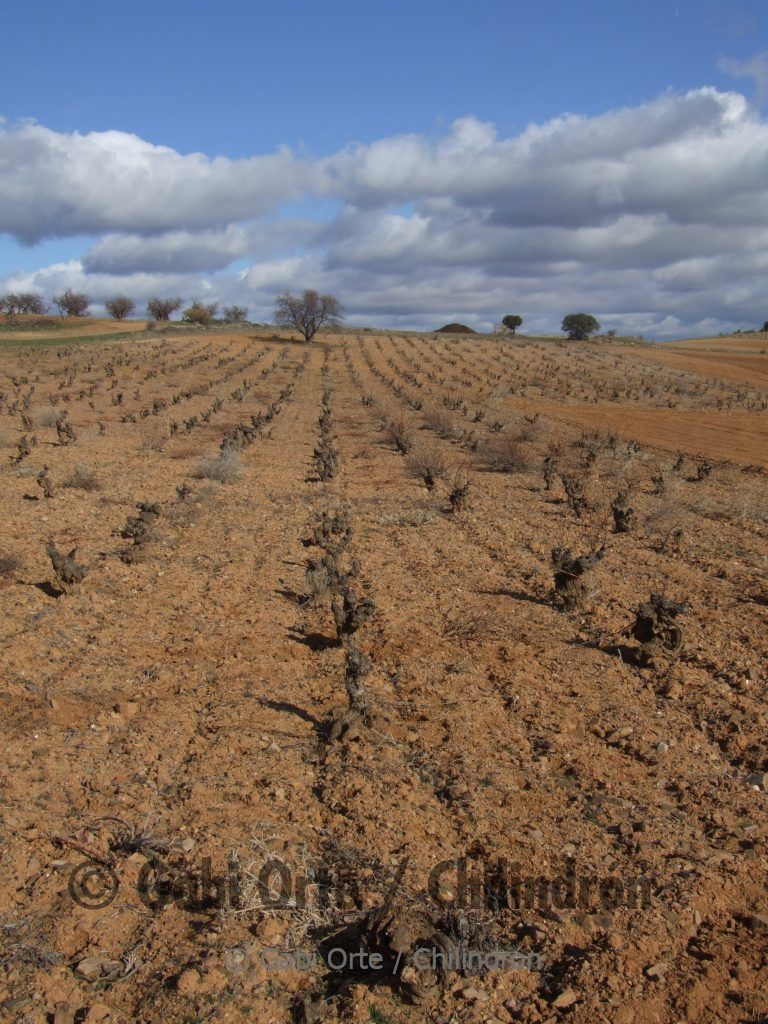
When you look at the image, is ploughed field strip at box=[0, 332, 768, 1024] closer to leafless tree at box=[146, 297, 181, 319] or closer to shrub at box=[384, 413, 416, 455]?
shrub at box=[384, 413, 416, 455]

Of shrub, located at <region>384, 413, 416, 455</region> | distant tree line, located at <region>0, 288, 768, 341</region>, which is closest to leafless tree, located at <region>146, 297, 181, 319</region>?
distant tree line, located at <region>0, 288, 768, 341</region>

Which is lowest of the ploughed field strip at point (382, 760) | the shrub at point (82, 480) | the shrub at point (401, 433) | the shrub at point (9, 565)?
the ploughed field strip at point (382, 760)

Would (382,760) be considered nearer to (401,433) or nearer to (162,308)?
(401,433)

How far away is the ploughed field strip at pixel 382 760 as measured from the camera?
3.02 meters

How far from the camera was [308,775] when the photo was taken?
4.33 m

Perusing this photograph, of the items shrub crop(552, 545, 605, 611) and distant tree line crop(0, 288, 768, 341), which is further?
distant tree line crop(0, 288, 768, 341)

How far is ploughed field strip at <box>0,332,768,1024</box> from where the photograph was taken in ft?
9.91

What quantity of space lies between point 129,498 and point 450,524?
17.1 ft

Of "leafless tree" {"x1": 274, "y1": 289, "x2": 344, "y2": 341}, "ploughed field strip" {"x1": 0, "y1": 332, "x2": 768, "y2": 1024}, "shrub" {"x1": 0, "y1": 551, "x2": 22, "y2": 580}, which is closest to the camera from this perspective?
"ploughed field strip" {"x1": 0, "y1": 332, "x2": 768, "y2": 1024}

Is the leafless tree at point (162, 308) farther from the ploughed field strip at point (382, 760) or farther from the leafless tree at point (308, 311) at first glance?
the ploughed field strip at point (382, 760)

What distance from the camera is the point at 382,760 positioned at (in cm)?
448

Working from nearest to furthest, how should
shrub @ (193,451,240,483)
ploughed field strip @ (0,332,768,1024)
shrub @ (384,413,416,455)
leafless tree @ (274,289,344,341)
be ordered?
1. ploughed field strip @ (0,332,768,1024)
2. shrub @ (193,451,240,483)
3. shrub @ (384,413,416,455)
4. leafless tree @ (274,289,344,341)

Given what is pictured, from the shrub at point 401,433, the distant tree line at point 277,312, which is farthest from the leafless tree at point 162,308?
the shrub at point 401,433

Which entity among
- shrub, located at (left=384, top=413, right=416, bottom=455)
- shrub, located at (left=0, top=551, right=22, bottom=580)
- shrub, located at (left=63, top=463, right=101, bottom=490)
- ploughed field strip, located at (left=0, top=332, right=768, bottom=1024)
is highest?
shrub, located at (left=384, top=413, right=416, bottom=455)
